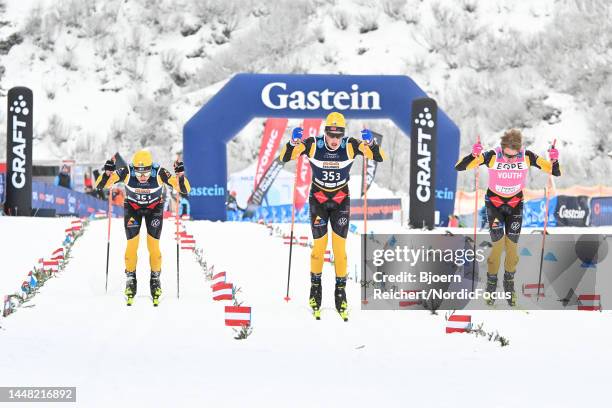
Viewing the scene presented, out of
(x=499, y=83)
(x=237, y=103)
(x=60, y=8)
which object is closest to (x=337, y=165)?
(x=237, y=103)

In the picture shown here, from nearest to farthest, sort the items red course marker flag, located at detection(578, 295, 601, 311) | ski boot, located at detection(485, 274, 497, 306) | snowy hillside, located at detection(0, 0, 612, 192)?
red course marker flag, located at detection(578, 295, 601, 311) < ski boot, located at detection(485, 274, 497, 306) < snowy hillside, located at detection(0, 0, 612, 192)

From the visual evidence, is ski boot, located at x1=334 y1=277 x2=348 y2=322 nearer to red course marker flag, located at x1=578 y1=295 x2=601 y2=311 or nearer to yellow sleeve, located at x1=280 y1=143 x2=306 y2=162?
yellow sleeve, located at x1=280 y1=143 x2=306 y2=162

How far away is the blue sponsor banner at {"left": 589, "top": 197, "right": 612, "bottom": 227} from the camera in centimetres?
2483

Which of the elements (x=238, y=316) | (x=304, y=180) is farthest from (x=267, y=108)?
(x=238, y=316)

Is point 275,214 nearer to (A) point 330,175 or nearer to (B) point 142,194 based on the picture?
(B) point 142,194

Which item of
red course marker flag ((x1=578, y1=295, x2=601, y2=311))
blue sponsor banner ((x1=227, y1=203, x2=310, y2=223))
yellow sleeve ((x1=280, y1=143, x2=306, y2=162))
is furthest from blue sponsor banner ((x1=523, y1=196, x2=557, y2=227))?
yellow sleeve ((x1=280, y1=143, x2=306, y2=162))

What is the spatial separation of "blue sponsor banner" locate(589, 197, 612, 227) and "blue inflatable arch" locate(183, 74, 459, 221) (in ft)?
23.7

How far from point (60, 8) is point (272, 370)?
1939 inches

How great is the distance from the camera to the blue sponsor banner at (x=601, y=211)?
24.8m

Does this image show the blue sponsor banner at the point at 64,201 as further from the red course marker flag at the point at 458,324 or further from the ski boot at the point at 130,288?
the red course marker flag at the point at 458,324

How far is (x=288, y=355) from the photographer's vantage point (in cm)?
591

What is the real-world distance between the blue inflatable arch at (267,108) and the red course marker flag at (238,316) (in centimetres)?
1259

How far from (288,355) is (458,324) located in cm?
169

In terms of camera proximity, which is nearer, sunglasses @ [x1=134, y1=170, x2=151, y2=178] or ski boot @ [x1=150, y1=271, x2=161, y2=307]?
ski boot @ [x1=150, y1=271, x2=161, y2=307]
